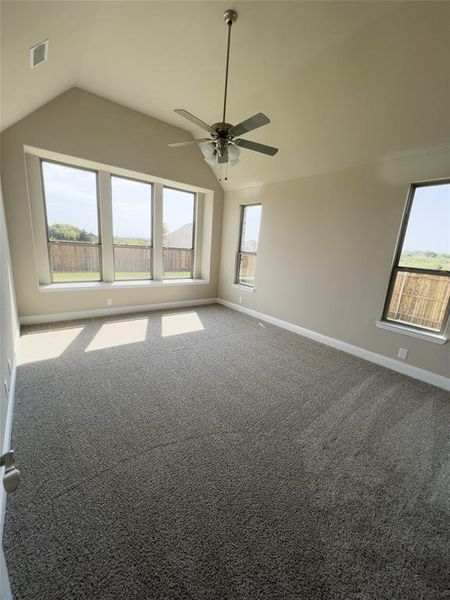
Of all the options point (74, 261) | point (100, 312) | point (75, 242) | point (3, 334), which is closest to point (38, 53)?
point (3, 334)

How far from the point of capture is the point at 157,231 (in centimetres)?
512

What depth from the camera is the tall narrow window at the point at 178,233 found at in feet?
17.4

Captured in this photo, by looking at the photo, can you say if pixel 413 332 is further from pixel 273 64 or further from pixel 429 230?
pixel 273 64

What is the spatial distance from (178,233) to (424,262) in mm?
4448

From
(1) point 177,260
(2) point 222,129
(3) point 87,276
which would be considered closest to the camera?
(2) point 222,129

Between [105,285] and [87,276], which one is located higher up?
[87,276]

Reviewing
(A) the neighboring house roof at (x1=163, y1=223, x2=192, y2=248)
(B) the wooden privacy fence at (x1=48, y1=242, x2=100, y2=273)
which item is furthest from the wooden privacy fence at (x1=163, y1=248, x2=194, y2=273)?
(B) the wooden privacy fence at (x1=48, y1=242, x2=100, y2=273)

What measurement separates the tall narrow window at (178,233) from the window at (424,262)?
4.13 m

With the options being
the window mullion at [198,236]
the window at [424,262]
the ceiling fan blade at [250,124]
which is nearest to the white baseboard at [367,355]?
the window at [424,262]

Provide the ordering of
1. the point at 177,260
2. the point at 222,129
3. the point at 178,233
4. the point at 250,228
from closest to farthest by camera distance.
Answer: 1. the point at 222,129
2. the point at 250,228
3. the point at 178,233
4. the point at 177,260

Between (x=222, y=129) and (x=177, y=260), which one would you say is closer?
(x=222, y=129)

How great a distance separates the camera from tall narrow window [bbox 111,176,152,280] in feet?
15.3

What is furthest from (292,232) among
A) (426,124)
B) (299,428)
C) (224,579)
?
(224,579)

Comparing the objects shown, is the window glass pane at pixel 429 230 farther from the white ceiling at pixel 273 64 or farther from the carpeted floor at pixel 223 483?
the carpeted floor at pixel 223 483
